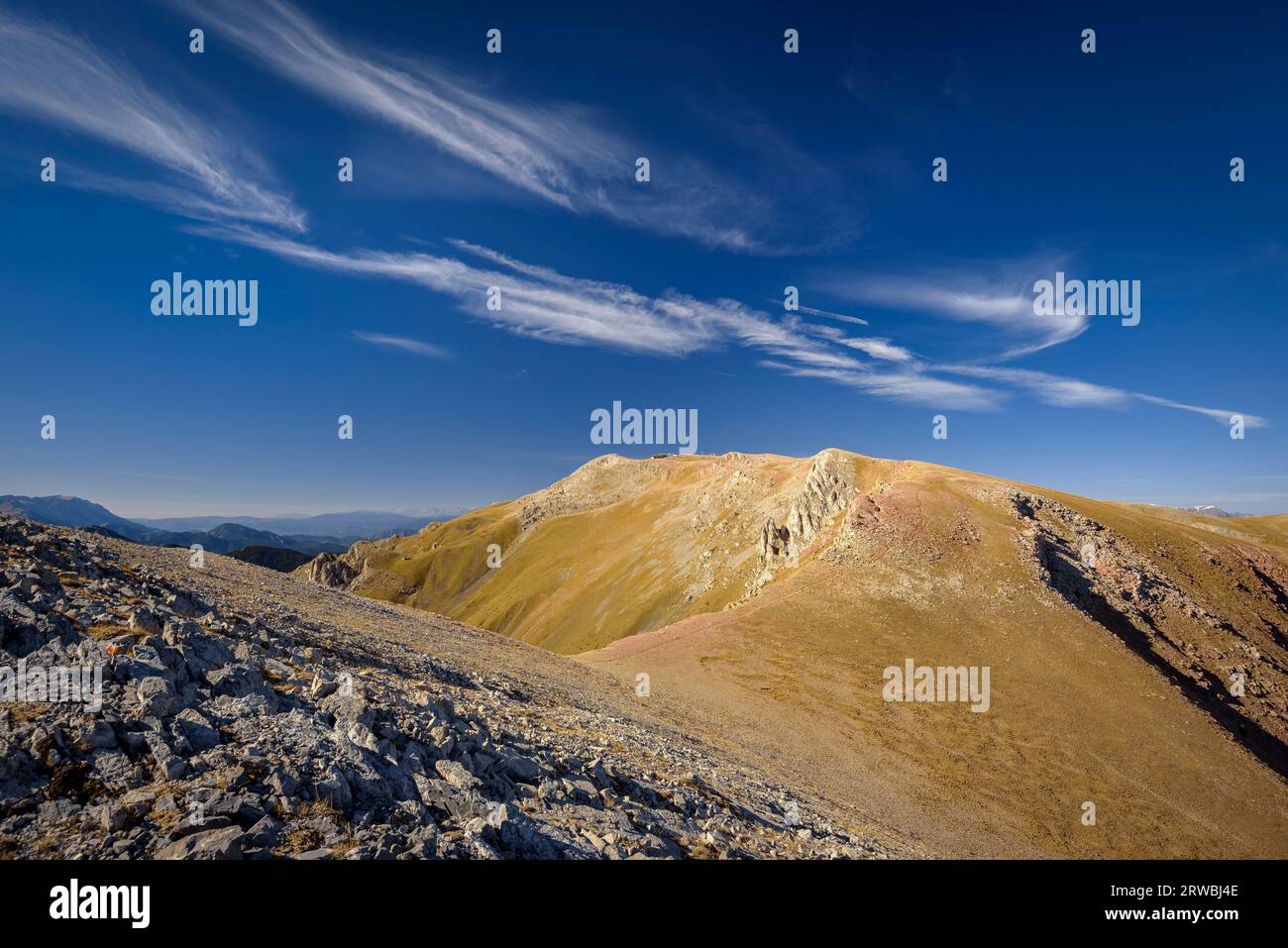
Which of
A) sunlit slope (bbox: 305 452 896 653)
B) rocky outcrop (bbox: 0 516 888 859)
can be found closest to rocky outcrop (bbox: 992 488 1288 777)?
sunlit slope (bbox: 305 452 896 653)

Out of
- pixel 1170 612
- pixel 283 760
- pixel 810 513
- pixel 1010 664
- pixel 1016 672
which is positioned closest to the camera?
pixel 283 760

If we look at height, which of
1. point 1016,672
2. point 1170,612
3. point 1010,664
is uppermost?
point 1170,612

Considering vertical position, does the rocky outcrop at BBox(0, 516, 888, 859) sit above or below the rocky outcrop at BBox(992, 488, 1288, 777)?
above

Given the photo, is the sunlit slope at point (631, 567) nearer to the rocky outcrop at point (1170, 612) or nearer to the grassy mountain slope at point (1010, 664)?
the grassy mountain slope at point (1010, 664)

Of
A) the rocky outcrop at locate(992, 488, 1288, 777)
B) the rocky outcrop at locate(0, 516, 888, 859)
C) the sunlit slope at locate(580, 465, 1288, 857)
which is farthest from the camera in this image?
the rocky outcrop at locate(992, 488, 1288, 777)

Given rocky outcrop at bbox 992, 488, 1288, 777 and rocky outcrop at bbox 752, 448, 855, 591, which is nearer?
rocky outcrop at bbox 992, 488, 1288, 777

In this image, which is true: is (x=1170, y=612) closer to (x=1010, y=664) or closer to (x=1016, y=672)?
(x=1010, y=664)

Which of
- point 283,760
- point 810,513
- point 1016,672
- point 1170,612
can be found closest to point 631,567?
point 810,513

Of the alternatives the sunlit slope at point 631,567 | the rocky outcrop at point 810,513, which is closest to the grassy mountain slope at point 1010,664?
the rocky outcrop at point 810,513

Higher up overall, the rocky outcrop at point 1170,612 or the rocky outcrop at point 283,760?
the rocky outcrop at point 283,760

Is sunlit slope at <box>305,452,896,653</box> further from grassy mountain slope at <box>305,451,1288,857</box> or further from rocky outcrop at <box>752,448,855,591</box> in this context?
grassy mountain slope at <box>305,451,1288,857</box>

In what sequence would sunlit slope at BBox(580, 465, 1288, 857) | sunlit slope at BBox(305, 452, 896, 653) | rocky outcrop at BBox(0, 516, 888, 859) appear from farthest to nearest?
1. sunlit slope at BBox(305, 452, 896, 653)
2. sunlit slope at BBox(580, 465, 1288, 857)
3. rocky outcrop at BBox(0, 516, 888, 859)

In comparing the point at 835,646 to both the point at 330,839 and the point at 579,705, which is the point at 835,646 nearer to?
the point at 579,705

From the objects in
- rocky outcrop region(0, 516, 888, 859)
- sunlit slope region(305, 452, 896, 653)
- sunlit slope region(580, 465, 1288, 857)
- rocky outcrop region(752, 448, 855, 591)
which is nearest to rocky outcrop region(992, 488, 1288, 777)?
sunlit slope region(580, 465, 1288, 857)
